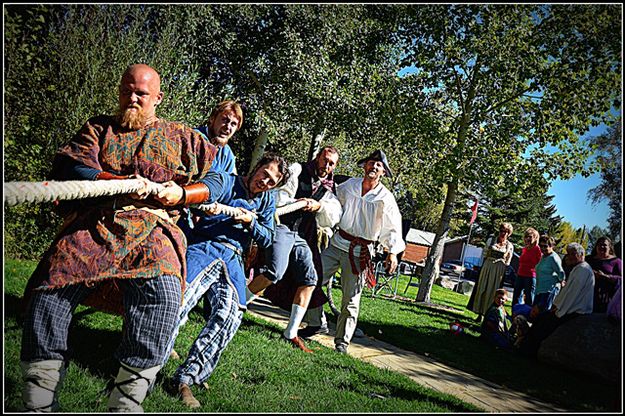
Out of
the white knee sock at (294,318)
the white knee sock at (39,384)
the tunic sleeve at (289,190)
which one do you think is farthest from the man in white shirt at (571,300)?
the white knee sock at (39,384)

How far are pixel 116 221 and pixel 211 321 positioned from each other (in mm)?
1118

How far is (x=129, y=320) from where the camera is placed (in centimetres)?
215

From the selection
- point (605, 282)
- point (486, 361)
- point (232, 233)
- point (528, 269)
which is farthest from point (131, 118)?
point (528, 269)

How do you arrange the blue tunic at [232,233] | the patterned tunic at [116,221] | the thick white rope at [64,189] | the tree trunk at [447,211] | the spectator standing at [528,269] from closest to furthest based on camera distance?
the thick white rope at [64,189], the patterned tunic at [116,221], the blue tunic at [232,233], the spectator standing at [528,269], the tree trunk at [447,211]

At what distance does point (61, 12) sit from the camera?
26.8 feet

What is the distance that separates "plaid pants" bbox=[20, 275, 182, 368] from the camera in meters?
2.04

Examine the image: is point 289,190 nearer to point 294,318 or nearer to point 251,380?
point 294,318

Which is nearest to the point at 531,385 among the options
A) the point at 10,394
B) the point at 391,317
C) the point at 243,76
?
the point at 391,317

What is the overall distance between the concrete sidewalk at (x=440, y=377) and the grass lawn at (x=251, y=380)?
333 millimetres

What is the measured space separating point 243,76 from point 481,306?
858 centimetres

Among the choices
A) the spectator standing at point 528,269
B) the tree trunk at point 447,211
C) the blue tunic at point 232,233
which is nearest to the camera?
the blue tunic at point 232,233

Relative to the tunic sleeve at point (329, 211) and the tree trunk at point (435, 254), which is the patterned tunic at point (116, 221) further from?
the tree trunk at point (435, 254)

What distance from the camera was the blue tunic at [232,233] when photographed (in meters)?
3.06

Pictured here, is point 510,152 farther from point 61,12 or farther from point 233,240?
point 61,12
